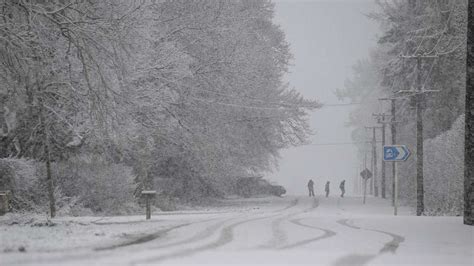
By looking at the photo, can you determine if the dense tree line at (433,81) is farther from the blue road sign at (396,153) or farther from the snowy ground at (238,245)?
the snowy ground at (238,245)

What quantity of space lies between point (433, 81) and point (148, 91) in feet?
63.5

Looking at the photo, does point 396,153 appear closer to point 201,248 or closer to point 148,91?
point 148,91

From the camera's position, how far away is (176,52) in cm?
2539

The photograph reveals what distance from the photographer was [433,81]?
36031 millimetres

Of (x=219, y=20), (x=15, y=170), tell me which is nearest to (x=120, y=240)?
(x=15, y=170)

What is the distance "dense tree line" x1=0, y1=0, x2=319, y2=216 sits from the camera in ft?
46.3

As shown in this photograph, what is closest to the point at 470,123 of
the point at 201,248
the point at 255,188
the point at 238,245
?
the point at 238,245

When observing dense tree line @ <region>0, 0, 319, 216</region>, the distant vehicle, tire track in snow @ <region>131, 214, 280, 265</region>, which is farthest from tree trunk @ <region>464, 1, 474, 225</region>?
the distant vehicle

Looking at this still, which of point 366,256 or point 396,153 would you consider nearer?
point 366,256

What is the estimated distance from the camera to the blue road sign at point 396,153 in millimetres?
23547

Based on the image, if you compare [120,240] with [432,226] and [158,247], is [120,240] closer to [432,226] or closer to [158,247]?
[158,247]

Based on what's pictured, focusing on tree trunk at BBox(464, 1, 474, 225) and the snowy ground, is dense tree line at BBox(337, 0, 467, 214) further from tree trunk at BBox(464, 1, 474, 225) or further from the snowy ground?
the snowy ground

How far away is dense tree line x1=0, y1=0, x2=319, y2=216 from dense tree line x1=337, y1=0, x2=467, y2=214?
6.82 m

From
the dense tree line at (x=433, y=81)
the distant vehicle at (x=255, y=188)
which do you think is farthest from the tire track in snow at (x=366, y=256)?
the distant vehicle at (x=255, y=188)
